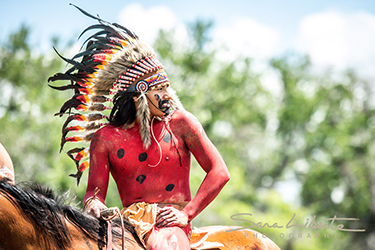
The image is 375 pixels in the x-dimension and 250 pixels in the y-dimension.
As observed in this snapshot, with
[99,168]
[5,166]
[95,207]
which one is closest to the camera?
[5,166]

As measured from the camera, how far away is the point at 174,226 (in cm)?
236

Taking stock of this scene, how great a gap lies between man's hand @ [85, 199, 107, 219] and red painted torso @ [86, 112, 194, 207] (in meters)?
0.12

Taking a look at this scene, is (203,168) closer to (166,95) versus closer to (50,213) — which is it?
(166,95)

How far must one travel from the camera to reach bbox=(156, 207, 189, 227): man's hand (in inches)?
92.5

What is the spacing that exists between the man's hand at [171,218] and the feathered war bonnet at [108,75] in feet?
1.46

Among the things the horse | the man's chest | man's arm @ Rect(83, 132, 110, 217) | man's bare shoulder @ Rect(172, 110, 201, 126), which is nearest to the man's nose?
man's bare shoulder @ Rect(172, 110, 201, 126)

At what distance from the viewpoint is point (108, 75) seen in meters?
2.72

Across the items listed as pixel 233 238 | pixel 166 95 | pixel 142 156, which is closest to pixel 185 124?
pixel 166 95

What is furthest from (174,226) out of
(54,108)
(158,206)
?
(54,108)

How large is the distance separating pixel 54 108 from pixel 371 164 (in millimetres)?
14178

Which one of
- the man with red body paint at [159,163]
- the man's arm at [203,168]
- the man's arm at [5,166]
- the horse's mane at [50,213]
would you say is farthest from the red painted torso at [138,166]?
the man's arm at [5,166]

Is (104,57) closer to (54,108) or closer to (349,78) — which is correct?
(54,108)

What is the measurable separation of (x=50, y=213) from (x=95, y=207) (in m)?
0.36

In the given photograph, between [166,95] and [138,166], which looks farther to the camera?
[166,95]
